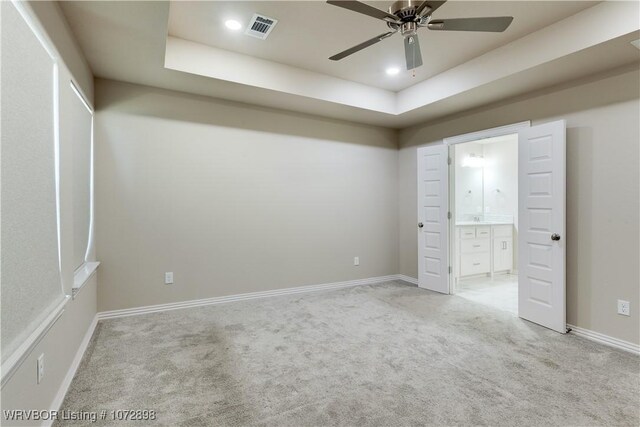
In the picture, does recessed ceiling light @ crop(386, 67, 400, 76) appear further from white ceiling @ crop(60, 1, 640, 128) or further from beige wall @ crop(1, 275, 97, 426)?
beige wall @ crop(1, 275, 97, 426)

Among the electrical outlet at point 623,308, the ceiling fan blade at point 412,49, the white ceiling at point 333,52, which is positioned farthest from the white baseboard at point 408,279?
the ceiling fan blade at point 412,49

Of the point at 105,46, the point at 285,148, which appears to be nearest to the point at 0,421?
the point at 105,46

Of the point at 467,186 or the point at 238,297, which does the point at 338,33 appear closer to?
the point at 238,297

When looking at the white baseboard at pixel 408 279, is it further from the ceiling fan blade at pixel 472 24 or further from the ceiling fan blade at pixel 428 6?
the ceiling fan blade at pixel 428 6

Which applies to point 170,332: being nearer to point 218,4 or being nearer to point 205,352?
point 205,352

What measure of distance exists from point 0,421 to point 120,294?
2395 mm

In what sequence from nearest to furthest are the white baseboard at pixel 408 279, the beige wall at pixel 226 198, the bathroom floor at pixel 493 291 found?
the beige wall at pixel 226 198 → the bathroom floor at pixel 493 291 → the white baseboard at pixel 408 279

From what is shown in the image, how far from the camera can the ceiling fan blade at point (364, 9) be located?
1.82 m

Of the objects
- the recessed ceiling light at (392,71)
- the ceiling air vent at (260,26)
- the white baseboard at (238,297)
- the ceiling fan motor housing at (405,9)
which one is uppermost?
the ceiling air vent at (260,26)

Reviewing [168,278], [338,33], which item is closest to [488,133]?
[338,33]

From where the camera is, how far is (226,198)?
3908mm

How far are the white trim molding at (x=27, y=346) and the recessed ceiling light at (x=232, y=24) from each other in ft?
8.28

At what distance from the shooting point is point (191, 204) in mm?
3709

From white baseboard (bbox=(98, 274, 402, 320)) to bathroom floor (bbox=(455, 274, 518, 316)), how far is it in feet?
3.40
